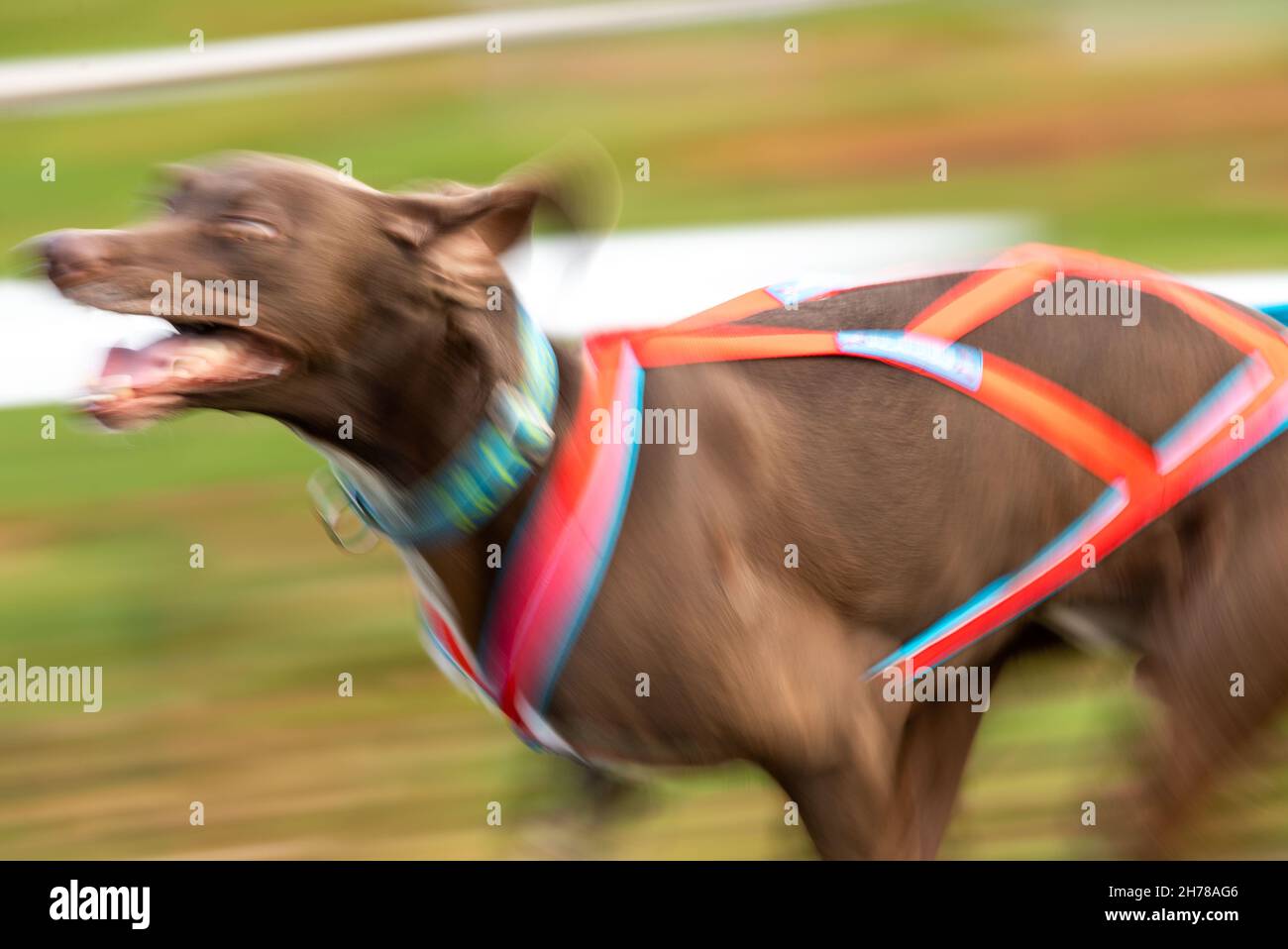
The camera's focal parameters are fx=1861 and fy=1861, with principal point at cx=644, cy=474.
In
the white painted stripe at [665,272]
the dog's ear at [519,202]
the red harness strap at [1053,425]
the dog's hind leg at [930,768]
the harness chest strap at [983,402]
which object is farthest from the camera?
the white painted stripe at [665,272]

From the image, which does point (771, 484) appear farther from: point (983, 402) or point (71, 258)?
point (71, 258)

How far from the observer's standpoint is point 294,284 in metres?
2.67

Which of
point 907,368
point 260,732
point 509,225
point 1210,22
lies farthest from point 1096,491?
point 1210,22

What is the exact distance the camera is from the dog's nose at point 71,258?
265 centimetres

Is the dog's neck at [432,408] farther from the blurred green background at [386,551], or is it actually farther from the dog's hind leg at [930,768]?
the dog's hind leg at [930,768]

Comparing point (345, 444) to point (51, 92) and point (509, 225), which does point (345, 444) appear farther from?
point (51, 92)

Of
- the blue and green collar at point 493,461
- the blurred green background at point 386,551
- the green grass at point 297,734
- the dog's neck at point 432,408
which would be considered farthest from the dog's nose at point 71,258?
the green grass at point 297,734

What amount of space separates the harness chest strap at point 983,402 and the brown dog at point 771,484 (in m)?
0.03

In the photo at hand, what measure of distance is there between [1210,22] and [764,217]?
3028 millimetres

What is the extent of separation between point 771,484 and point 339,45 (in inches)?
277

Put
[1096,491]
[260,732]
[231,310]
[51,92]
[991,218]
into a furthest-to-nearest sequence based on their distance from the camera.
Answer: [51,92] → [991,218] → [260,732] → [1096,491] → [231,310]

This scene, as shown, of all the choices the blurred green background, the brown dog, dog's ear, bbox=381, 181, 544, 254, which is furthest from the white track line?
dog's ear, bbox=381, 181, 544, 254

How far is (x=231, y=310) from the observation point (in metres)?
2.65

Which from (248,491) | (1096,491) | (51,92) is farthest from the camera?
(51,92)
